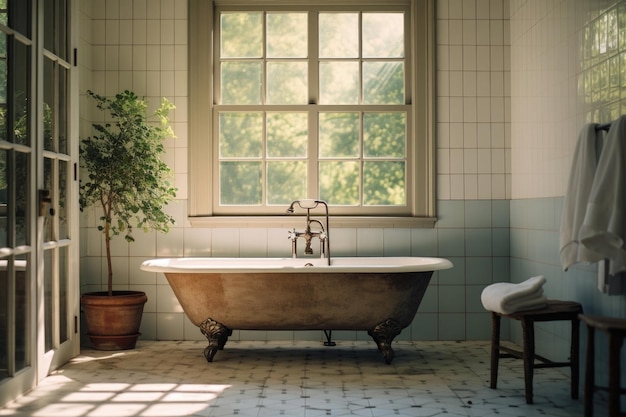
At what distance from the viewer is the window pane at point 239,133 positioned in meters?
5.38

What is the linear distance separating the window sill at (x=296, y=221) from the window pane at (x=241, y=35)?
4.03ft

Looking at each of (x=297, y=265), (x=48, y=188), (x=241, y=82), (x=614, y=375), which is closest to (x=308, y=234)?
(x=297, y=265)

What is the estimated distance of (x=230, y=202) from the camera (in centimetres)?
536

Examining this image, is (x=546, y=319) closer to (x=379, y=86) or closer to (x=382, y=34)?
(x=379, y=86)

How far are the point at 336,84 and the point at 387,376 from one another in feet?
7.46

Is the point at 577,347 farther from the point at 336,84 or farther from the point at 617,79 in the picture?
the point at 336,84

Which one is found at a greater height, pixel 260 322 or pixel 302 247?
pixel 302 247

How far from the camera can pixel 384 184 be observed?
5359 mm

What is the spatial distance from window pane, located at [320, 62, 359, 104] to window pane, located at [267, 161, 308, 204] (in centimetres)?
54

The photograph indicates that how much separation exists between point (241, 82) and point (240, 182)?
2.47 feet

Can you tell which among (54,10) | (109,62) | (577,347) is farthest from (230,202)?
(577,347)

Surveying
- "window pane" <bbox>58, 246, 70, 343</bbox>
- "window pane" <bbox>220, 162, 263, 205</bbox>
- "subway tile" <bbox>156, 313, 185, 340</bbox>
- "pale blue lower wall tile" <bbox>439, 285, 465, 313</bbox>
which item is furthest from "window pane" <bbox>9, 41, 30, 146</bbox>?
"pale blue lower wall tile" <bbox>439, 285, 465, 313</bbox>

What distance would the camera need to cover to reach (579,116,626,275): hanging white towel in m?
3.06

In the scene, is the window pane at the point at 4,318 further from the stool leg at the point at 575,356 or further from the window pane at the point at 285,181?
the stool leg at the point at 575,356
